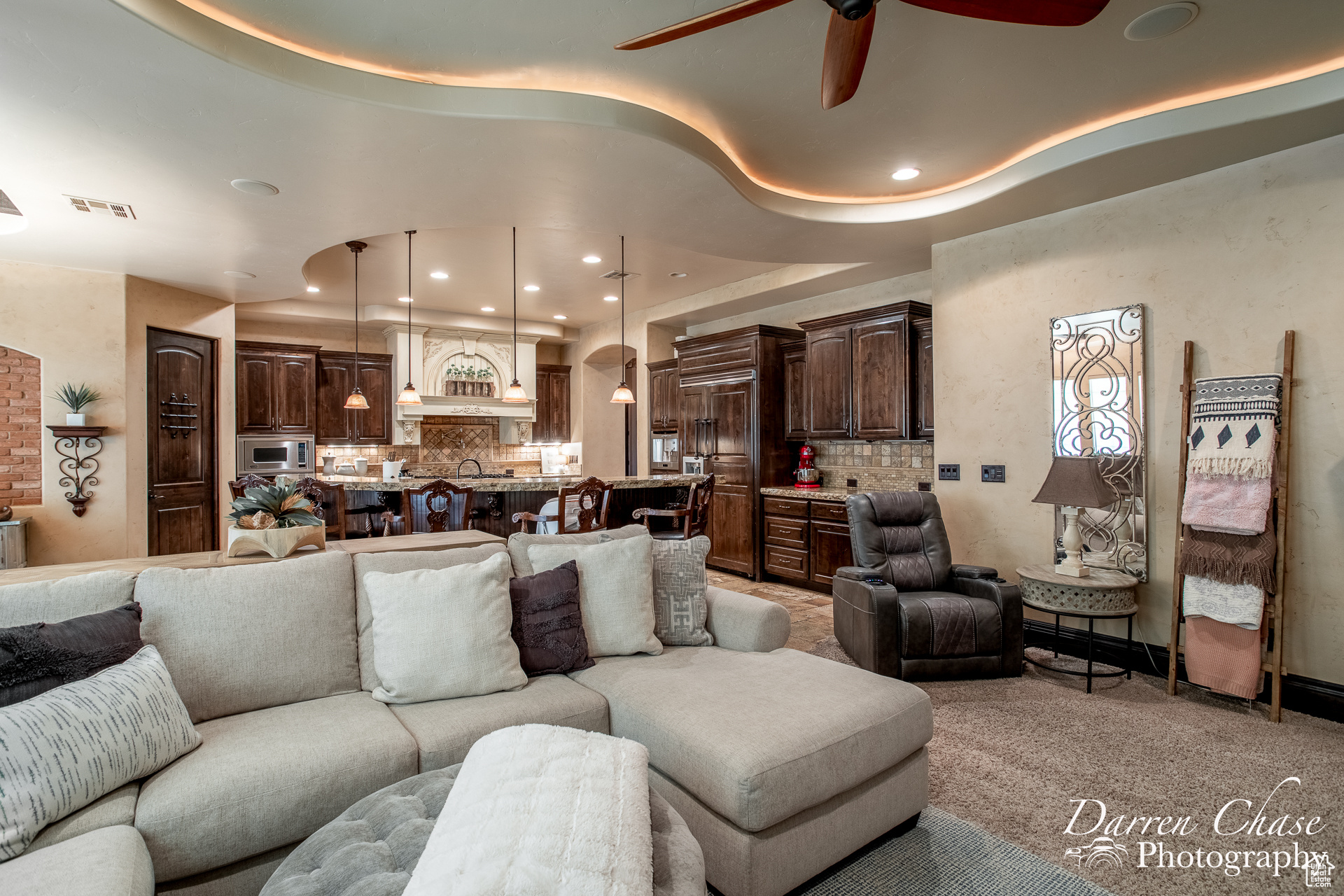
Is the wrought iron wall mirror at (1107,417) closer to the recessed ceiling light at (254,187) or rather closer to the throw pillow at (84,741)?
the throw pillow at (84,741)

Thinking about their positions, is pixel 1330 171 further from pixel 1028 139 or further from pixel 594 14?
pixel 594 14

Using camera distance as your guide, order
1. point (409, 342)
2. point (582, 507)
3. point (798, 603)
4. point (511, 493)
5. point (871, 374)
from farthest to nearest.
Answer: point (409, 342) < point (871, 374) < point (798, 603) < point (511, 493) < point (582, 507)

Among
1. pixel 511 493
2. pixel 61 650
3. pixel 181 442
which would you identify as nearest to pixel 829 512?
pixel 511 493

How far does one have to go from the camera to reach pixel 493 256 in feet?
18.8

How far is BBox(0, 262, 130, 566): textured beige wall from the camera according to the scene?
187 inches

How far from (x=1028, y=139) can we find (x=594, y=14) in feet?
7.86

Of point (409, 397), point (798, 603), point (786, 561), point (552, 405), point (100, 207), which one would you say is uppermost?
point (100, 207)

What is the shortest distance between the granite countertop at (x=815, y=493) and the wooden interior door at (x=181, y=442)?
17.3ft

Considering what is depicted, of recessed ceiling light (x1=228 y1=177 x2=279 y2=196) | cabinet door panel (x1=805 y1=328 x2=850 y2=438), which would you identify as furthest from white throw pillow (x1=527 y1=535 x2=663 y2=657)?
cabinet door panel (x1=805 y1=328 x2=850 y2=438)

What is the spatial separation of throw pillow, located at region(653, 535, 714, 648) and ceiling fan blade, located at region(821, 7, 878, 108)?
1779 millimetres

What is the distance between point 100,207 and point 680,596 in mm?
3932

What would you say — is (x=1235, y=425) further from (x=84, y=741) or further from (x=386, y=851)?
(x=84, y=741)

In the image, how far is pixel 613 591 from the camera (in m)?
2.52

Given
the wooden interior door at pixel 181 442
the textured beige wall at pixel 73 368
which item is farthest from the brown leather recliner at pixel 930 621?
the wooden interior door at pixel 181 442
